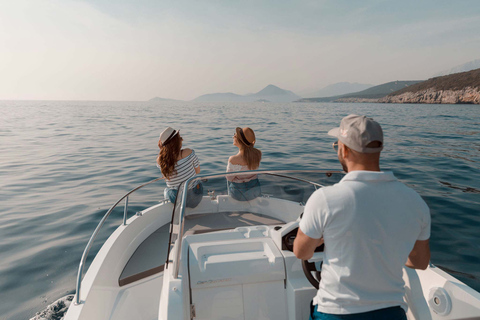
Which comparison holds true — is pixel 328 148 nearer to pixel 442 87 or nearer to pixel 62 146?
pixel 62 146

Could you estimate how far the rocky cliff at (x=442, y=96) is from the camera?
2881 inches

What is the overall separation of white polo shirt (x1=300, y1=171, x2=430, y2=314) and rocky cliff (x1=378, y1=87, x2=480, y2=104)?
88932 millimetres

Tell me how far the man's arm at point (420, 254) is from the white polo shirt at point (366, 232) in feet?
0.17

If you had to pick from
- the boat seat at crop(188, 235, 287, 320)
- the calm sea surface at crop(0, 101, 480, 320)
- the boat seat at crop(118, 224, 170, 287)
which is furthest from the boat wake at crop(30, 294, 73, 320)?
the boat seat at crop(188, 235, 287, 320)

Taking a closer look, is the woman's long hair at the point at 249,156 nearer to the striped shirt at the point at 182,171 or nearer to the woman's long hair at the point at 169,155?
the striped shirt at the point at 182,171

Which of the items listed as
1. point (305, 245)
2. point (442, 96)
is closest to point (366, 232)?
point (305, 245)

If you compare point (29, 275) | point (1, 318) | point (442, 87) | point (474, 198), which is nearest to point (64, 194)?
point (29, 275)

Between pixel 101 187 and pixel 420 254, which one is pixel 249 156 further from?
pixel 101 187

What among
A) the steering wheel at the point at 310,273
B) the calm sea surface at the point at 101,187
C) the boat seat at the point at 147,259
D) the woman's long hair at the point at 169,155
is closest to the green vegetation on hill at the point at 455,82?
the calm sea surface at the point at 101,187

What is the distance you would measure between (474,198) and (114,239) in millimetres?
6753

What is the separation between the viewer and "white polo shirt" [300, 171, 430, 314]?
116 cm

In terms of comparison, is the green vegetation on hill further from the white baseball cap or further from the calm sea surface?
the white baseball cap

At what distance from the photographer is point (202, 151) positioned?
1141cm

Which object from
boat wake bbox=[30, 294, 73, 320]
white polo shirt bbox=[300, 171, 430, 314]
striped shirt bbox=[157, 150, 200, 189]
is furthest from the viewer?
striped shirt bbox=[157, 150, 200, 189]
